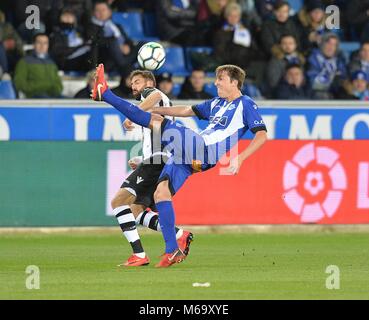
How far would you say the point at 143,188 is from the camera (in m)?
13.2

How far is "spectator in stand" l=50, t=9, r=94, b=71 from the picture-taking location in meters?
19.0

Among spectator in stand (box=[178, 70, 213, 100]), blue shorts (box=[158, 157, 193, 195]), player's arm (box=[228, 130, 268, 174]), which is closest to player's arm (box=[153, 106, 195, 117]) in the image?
blue shorts (box=[158, 157, 193, 195])

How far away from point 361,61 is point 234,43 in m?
2.08

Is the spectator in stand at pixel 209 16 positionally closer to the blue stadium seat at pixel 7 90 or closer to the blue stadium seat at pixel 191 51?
the blue stadium seat at pixel 191 51

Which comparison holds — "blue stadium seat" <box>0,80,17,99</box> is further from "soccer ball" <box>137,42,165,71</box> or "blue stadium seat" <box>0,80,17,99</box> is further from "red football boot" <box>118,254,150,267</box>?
"red football boot" <box>118,254,150,267</box>

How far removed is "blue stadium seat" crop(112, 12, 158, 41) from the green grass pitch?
482cm

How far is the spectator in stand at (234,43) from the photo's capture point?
19906mm

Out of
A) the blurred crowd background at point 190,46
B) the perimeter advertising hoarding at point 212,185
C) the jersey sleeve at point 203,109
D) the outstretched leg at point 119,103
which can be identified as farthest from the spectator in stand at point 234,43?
the outstretched leg at point 119,103

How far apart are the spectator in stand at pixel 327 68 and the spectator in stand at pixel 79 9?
3.55 meters

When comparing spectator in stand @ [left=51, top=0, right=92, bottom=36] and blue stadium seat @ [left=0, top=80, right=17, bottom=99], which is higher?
spectator in stand @ [left=51, top=0, right=92, bottom=36]

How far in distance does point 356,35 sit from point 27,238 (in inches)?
322

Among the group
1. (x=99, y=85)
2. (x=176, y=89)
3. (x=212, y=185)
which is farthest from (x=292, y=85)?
(x=99, y=85)

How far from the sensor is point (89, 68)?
63.7 ft
